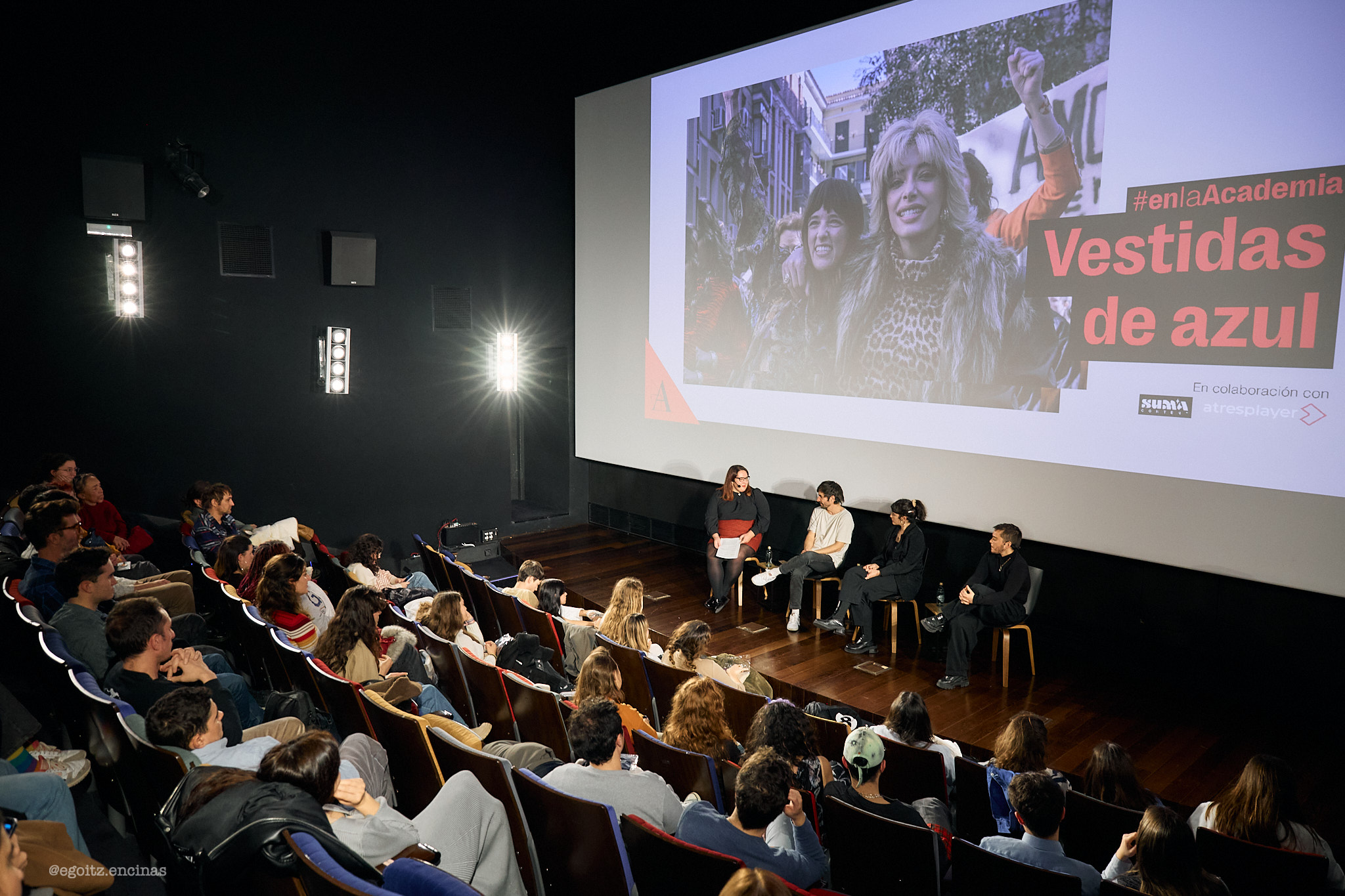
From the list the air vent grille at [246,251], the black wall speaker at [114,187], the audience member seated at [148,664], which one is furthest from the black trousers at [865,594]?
the black wall speaker at [114,187]

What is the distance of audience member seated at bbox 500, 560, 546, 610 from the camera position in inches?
207

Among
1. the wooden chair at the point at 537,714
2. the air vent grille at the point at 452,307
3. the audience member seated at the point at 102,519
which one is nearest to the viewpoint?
the wooden chair at the point at 537,714

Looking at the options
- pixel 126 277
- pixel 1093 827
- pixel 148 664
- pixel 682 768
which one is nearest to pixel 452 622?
pixel 148 664

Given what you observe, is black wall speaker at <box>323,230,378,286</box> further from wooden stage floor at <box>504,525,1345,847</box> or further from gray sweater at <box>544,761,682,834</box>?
gray sweater at <box>544,761,682,834</box>

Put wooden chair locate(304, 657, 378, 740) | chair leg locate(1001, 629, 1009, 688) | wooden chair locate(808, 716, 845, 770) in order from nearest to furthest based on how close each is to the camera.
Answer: wooden chair locate(304, 657, 378, 740)
wooden chair locate(808, 716, 845, 770)
chair leg locate(1001, 629, 1009, 688)

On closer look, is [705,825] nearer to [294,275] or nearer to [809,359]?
[809,359]

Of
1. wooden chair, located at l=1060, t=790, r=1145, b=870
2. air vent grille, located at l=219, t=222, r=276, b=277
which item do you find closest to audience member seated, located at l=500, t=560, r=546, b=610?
wooden chair, located at l=1060, t=790, r=1145, b=870

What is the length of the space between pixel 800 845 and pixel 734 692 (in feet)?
4.69

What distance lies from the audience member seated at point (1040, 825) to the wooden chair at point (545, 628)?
8.47ft

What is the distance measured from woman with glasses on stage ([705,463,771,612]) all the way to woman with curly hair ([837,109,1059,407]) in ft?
3.80

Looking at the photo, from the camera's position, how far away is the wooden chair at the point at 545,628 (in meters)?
4.74

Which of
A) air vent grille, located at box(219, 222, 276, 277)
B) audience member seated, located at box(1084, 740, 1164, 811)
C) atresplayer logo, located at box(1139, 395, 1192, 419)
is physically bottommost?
audience member seated, located at box(1084, 740, 1164, 811)

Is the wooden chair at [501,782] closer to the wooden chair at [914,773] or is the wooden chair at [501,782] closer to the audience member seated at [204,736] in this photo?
the audience member seated at [204,736]

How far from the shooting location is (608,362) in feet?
29.5
